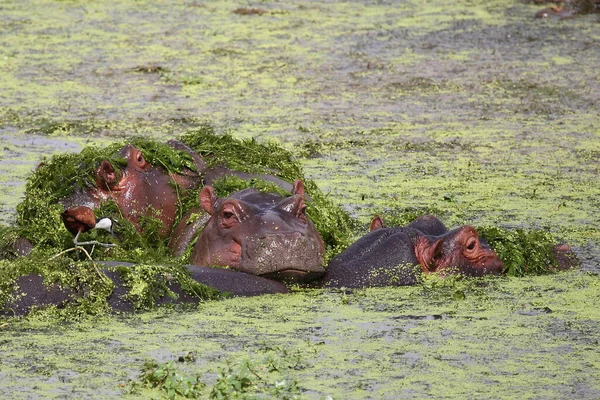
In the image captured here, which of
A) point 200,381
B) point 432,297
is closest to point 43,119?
point 432,297

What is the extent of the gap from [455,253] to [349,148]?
3591 millimetres

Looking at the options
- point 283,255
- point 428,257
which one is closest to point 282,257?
point 283,255

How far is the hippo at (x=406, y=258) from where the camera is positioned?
614 cm

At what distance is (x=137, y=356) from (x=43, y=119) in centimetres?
586

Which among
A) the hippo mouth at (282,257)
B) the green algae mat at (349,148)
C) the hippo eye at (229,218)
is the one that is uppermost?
the hippo eye at (229,218)

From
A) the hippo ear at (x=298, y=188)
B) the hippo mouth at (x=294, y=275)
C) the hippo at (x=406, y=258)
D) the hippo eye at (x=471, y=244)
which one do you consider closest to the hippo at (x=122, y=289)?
the hippo mouth at (x=294, y=275)

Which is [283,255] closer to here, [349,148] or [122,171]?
[122,171]

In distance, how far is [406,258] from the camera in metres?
6.21

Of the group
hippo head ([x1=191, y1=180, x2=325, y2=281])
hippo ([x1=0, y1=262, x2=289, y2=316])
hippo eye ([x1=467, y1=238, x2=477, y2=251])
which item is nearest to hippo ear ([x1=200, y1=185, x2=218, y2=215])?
hippo head ([x1=191, y1=180, x2=325, y2=281])

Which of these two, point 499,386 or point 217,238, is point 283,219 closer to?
point 217,238

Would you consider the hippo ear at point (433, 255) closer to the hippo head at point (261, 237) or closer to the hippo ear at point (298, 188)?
the hippo head at point (261, 237)

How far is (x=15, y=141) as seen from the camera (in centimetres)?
980

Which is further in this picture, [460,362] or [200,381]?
[460,362]

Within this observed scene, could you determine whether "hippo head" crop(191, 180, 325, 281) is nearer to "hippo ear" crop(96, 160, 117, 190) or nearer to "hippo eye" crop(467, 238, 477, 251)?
"hippo ear" crop(96, 160, 117, 190)
